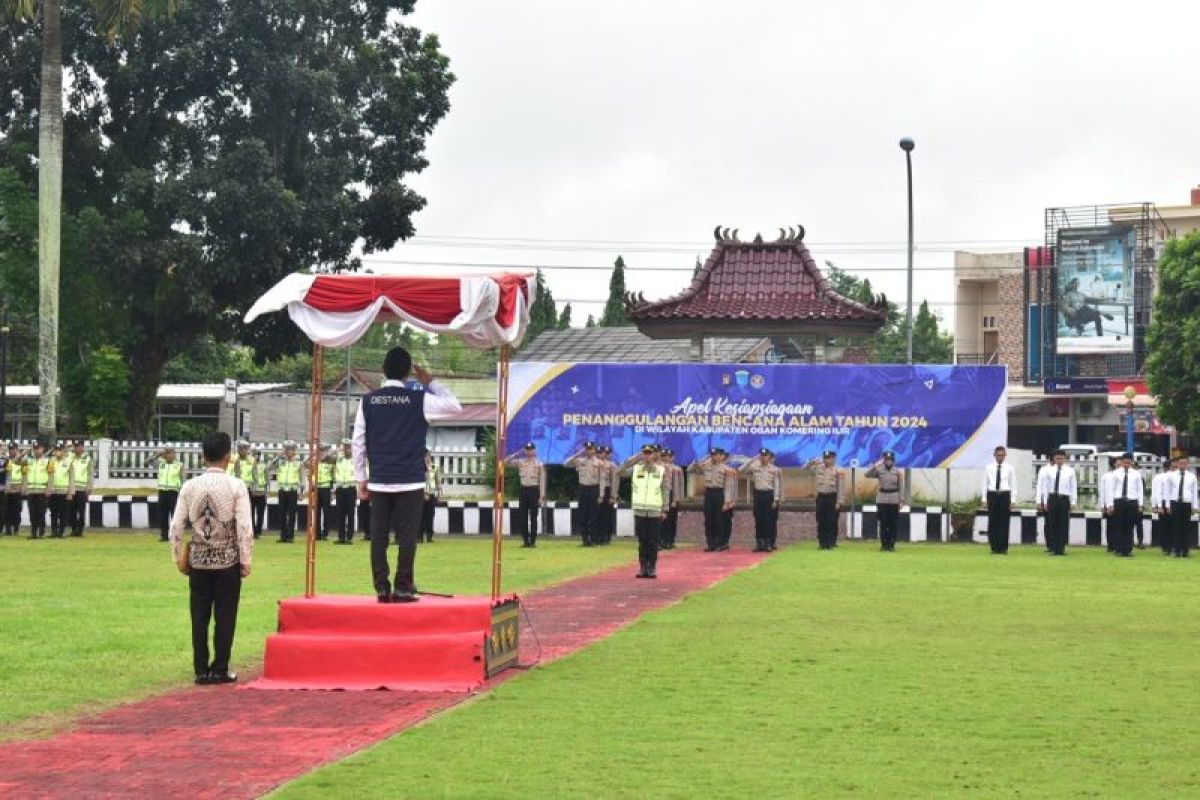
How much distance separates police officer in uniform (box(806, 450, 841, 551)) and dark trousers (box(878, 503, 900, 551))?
0.80 meters

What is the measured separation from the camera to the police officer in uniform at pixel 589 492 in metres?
32.9

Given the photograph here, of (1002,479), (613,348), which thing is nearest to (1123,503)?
(1002,479)

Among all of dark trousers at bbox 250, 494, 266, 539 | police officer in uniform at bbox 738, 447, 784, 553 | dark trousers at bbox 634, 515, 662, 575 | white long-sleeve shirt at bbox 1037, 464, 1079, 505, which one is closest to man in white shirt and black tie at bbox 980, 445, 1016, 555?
white long-sleeve shirt at bbox 1037, 464, 1079, 505

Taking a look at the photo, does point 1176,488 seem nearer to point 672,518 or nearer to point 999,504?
point 999,504

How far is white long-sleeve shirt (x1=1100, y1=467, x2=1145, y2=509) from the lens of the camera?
32.0 metres

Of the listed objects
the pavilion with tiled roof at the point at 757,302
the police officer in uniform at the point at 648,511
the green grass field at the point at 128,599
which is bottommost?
the green grass field at the point at 128,599

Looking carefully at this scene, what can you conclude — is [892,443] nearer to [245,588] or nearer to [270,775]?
[245,588]

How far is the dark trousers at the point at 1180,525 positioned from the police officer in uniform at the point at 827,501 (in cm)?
573

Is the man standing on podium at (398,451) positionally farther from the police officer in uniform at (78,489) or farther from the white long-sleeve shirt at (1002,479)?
the police officer in uniform at (78,489)

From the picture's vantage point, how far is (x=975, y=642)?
15.9 metres

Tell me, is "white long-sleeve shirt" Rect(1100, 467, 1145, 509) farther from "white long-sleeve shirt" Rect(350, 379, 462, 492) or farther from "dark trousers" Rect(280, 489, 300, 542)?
"white long-sleeve shirt" Rect(350, 379, 462, 492)

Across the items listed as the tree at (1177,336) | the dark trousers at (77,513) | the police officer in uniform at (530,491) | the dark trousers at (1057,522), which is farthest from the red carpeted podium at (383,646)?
the tree at (1177,336)

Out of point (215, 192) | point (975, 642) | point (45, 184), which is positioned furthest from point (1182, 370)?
point (975, 642)

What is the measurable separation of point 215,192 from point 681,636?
28766mm
